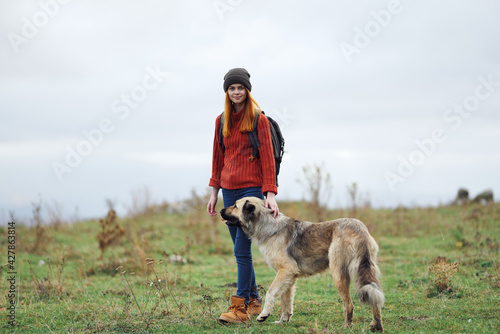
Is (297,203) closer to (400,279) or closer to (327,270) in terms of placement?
(400,279)

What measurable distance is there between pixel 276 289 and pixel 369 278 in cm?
112

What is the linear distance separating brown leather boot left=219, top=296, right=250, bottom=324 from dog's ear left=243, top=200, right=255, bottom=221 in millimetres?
984

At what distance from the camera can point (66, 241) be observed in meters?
14.3

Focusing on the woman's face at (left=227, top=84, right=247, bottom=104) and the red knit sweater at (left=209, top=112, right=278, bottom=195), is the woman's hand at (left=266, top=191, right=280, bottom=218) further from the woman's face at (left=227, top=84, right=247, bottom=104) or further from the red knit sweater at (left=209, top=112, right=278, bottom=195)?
the woman's face at (left=227, top=84, right=247, bottom=104)

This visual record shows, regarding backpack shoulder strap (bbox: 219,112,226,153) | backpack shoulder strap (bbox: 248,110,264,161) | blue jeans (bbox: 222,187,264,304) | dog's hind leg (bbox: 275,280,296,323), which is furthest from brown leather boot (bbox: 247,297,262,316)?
backpack shoulder strap (bbox: 219,112,226,153)

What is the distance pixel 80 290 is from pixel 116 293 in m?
0.63

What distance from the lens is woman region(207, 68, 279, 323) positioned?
5219 millimetres

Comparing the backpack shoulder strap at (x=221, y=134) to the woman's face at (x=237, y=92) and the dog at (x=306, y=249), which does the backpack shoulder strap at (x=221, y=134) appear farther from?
the dog at (x=306, y=249)

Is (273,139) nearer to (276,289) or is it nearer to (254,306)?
(276,289)

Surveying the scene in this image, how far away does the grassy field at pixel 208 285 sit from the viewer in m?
5.35

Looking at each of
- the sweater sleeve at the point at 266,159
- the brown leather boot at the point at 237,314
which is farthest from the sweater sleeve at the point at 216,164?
the brown leather boot at the point at 237,314

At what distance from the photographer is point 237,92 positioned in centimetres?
525

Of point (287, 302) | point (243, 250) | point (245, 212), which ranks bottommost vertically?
point (287, 302)

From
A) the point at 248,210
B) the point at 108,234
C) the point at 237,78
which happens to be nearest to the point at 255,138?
the point at 237,78
